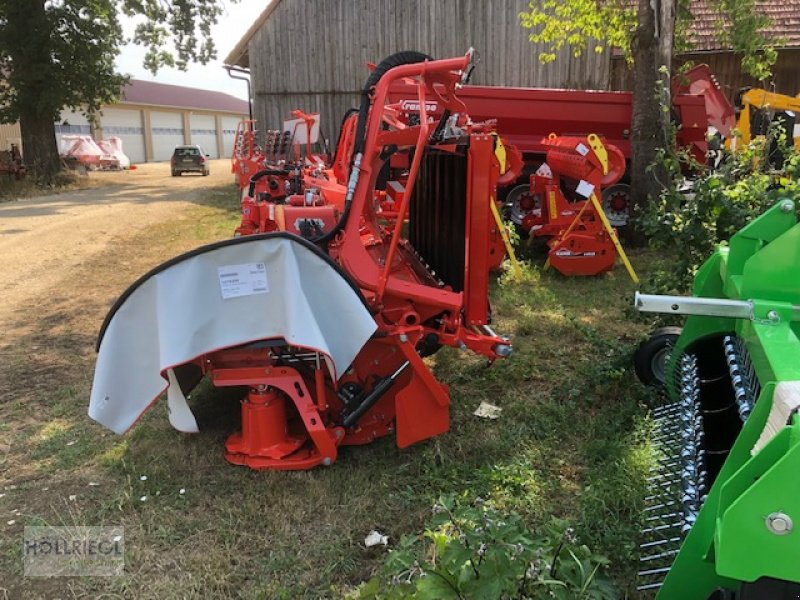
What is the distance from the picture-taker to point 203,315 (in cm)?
299

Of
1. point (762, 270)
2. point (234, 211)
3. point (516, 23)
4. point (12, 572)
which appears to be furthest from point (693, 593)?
point (516, 23)

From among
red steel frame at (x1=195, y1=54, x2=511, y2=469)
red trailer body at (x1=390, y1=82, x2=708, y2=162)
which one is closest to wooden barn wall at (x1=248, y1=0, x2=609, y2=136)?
red trailer body at (x1=390, y1=82, x2=708, y2=162)

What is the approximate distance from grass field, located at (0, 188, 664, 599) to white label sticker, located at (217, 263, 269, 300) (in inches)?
39.6

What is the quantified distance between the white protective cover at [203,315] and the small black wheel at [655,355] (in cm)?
191

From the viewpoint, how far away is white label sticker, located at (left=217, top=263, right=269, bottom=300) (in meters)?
3.00

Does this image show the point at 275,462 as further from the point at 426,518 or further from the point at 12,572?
the point at 12,572

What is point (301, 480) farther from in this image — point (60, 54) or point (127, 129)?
point (127, 129)

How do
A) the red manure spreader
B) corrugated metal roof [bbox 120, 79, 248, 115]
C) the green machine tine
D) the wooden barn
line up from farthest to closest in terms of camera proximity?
corrugated metal roof [bbox 120, 79, 248, 115], the wooden barn, the red manure spreader, the green machine tine

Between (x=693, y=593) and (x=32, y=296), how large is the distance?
7.41 m

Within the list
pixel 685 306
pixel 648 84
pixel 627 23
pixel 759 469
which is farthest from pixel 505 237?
pixel 759 469

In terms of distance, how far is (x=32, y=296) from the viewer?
727cm

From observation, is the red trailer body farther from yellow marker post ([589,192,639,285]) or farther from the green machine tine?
the green machine tine

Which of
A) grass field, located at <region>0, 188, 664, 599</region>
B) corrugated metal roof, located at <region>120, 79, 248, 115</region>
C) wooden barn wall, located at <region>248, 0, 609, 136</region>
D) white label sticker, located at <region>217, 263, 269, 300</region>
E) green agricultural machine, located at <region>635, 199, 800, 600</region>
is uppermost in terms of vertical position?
corrugated metal roof, located at <region>120, 79, 248, 115</region>

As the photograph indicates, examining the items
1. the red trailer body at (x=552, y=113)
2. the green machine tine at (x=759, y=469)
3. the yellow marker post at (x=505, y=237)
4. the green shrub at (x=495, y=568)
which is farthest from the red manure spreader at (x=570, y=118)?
the green shrub at (x=495, y=568)
